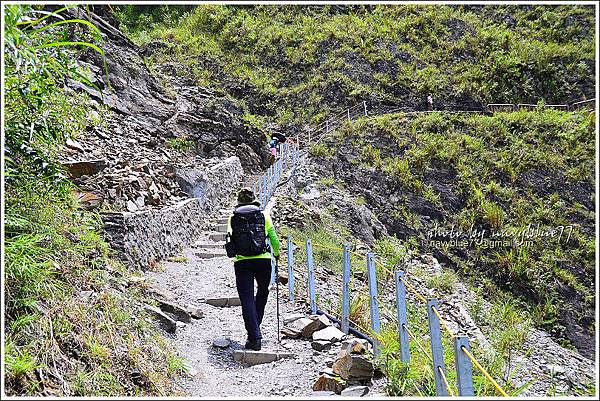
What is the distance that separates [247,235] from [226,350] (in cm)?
137

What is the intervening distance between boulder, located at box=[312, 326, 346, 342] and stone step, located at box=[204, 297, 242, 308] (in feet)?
6.62

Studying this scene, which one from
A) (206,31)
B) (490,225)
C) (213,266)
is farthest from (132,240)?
(206,31)

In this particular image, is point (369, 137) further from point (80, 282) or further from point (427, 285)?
point (80, 282)

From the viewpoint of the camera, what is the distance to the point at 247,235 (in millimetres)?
4805

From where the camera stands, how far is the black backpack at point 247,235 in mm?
4797

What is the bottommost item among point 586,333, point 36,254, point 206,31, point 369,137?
point 586,333

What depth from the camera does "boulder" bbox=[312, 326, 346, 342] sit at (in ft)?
16.4

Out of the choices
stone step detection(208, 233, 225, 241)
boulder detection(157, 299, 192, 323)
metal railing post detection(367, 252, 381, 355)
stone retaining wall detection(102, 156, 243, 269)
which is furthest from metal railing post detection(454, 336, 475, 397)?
stone step detection(208, 233, 225, 241)

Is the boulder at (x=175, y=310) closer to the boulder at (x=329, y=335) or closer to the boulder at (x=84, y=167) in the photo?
the boulder at (x=329, y=335)

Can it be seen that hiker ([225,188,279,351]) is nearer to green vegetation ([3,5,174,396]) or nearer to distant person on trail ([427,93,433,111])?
green vegetation ([3,5,174,396])

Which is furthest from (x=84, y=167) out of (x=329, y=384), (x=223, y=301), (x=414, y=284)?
(x=414, y=284)

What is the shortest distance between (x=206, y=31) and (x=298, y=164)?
1703cm

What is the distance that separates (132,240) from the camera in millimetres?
7242

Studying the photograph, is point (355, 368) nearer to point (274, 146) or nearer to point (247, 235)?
point (247, 235)
